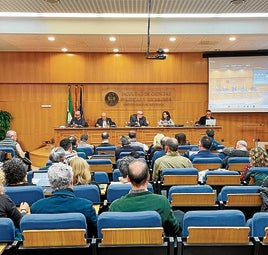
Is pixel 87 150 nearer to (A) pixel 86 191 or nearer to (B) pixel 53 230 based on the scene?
(A) pixel 86 191

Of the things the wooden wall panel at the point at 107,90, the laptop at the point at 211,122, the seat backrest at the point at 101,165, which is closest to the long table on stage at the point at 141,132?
the laptop at the point at 211,122

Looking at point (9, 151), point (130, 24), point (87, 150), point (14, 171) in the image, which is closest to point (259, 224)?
point (14, 171)

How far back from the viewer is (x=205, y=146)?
5453 millimetres

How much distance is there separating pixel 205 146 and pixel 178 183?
152cm

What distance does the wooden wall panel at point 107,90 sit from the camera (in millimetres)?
12016

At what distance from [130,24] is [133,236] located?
25.5 feet

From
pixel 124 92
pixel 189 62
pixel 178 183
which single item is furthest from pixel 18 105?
pixel 178 183

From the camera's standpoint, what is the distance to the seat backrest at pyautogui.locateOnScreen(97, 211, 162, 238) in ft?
7.21

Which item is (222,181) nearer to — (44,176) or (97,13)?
(44,176)

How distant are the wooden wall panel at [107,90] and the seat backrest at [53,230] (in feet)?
33.6

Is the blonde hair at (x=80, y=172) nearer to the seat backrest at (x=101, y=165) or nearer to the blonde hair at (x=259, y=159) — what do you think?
the seat backrest at (x=101, y=165)

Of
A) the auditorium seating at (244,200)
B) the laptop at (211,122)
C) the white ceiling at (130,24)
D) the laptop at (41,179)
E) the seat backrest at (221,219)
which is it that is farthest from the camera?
the laptop at (211,122)

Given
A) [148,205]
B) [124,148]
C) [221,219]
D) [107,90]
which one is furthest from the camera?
[107,90]

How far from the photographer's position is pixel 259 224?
2.34 m
